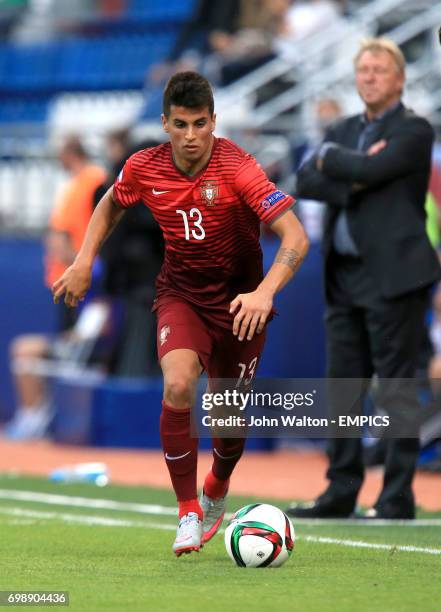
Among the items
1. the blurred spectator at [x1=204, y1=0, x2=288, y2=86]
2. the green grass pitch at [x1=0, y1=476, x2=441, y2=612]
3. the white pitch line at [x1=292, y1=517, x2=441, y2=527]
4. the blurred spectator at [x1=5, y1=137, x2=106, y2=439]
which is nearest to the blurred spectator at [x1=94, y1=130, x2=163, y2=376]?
the blurred spectator at [x1=5, y1=137, x2=106, y2=439]

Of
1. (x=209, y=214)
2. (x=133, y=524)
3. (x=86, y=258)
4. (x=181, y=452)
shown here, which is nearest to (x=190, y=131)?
(x=209, y=214)

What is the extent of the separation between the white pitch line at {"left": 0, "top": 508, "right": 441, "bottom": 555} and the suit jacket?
1.56 m

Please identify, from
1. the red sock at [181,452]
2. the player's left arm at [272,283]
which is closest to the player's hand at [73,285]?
the red sock at [181,452]

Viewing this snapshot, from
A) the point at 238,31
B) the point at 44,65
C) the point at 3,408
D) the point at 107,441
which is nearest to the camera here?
the point at 107,441

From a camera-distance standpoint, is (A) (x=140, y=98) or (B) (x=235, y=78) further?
(A) (x=140, y=98)

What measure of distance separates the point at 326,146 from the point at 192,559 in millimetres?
2761

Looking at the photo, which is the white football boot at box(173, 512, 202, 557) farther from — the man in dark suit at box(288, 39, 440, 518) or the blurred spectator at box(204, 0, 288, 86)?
the blurred spectator at box(204, 0, 288, 86)

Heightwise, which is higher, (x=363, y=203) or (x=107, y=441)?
(x=363, y=203)

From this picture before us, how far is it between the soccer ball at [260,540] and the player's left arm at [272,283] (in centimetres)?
80

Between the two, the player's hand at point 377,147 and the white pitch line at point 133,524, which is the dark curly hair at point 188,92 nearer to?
the player's hand at point 377,147

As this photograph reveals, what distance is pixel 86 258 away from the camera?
6.80 m

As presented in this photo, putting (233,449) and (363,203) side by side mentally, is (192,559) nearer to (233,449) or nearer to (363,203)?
(233,449)

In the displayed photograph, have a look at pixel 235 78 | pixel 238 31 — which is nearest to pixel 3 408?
pixel 235 78

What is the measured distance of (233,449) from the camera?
23.4ft
